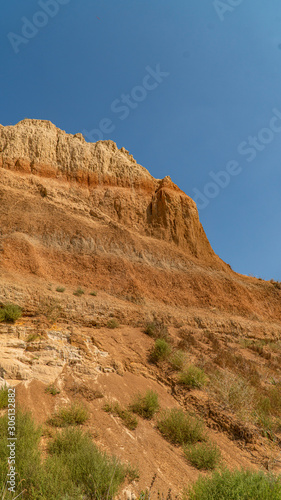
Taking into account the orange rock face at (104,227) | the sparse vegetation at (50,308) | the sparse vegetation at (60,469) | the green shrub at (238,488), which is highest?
the orange rock face at (104,227)

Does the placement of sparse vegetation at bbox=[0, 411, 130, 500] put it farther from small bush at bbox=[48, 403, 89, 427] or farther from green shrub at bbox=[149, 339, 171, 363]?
green shrub at bbox=[149, 339, 171, 363]

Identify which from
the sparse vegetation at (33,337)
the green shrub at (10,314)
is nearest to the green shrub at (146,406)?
the sparse vegetation at (33,337)

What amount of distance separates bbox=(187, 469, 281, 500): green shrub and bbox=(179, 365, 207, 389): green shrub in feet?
13.4

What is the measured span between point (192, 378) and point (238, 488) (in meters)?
4.65

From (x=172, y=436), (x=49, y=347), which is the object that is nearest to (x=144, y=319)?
(x=49, y=347)

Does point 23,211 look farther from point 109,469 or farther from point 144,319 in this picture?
point 109,469

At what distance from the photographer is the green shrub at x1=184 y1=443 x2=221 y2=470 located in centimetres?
455

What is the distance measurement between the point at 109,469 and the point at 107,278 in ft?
36.8

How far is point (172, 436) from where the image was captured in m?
5.33

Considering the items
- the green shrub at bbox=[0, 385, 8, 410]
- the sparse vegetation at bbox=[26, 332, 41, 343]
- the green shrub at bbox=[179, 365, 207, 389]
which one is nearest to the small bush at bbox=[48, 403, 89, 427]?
the green shrub at bbox=[0, 385, 8, 410]

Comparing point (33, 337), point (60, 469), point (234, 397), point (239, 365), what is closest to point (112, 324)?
point (33, 337)

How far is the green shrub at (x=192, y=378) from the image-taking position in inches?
293

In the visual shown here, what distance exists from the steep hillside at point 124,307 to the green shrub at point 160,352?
13 cm

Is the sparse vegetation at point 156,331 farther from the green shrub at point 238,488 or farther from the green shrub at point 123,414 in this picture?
the green shrub at point 238,488
